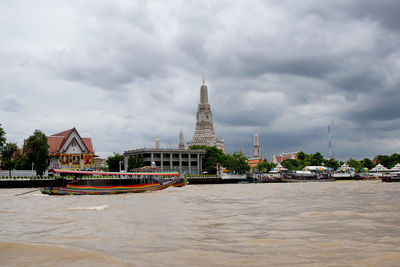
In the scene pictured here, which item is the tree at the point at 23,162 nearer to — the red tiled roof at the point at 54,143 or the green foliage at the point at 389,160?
the red tiled roof at the point at 54,143

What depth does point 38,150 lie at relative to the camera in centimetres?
6050

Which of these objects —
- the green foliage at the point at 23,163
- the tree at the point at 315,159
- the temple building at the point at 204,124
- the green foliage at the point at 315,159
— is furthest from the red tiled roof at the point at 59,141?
the temple building at the point at 204,124

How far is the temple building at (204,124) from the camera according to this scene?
151 metres

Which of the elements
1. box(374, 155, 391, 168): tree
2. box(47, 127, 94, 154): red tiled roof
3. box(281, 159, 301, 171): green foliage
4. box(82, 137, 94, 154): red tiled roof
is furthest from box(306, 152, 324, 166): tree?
box(47, 127, 94, 154): red tiled roof

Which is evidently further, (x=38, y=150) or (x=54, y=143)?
(x=54, y=143)

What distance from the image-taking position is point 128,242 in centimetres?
916

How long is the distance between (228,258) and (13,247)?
4.91m

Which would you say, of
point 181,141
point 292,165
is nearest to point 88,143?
point 292,165

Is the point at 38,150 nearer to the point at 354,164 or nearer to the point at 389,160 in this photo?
the point at 354,164

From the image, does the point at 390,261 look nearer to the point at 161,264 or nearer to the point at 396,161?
the point at 161,264

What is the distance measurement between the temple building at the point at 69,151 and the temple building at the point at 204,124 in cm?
7793

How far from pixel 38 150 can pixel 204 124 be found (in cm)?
9845

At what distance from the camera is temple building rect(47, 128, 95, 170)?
2832 inches

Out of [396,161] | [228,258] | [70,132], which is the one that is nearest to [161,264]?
[228,258]
